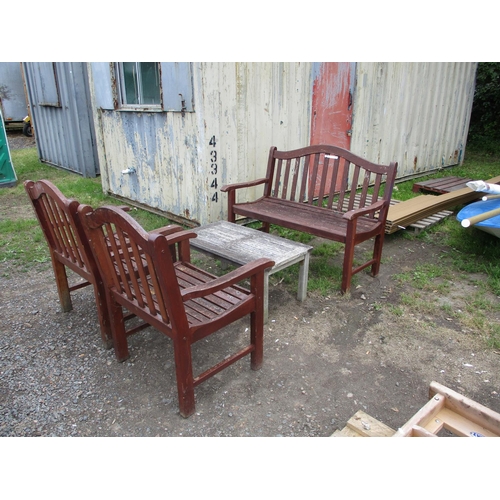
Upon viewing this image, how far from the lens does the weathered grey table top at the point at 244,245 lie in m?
3.13

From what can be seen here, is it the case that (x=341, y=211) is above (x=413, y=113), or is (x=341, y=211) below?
below

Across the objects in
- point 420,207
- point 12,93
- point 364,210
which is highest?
point 12,93

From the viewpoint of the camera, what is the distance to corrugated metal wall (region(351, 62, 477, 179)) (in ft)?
21.0

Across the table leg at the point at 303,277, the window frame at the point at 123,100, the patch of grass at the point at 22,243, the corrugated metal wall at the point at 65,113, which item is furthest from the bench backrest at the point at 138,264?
the corrugated metal wall at the point at 65,113

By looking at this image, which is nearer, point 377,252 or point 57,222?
point 57,222

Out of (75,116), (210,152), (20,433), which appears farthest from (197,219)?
(75,116)

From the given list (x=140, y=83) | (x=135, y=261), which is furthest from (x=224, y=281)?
(x=140, y=83)

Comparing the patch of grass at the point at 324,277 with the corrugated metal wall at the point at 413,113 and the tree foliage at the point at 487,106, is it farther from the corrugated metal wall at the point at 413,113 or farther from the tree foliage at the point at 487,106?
the tree foliage at the point at 487,106

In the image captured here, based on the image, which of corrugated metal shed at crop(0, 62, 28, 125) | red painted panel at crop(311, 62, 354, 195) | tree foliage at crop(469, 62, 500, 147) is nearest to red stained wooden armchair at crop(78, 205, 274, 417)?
red painted panel at crop(311, 62, 354, 195)

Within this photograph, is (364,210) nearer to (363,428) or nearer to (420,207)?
(363,428)

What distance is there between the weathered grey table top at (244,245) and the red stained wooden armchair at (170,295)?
0.49 meters

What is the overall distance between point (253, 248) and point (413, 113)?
18.1ft

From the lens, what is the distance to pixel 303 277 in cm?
339

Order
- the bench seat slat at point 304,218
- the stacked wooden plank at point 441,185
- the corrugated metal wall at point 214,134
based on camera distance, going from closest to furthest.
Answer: the bench seat slat at point 304,218, the corrugated metal wall at point 214,134, the stacked wooden plank at point 441,185
